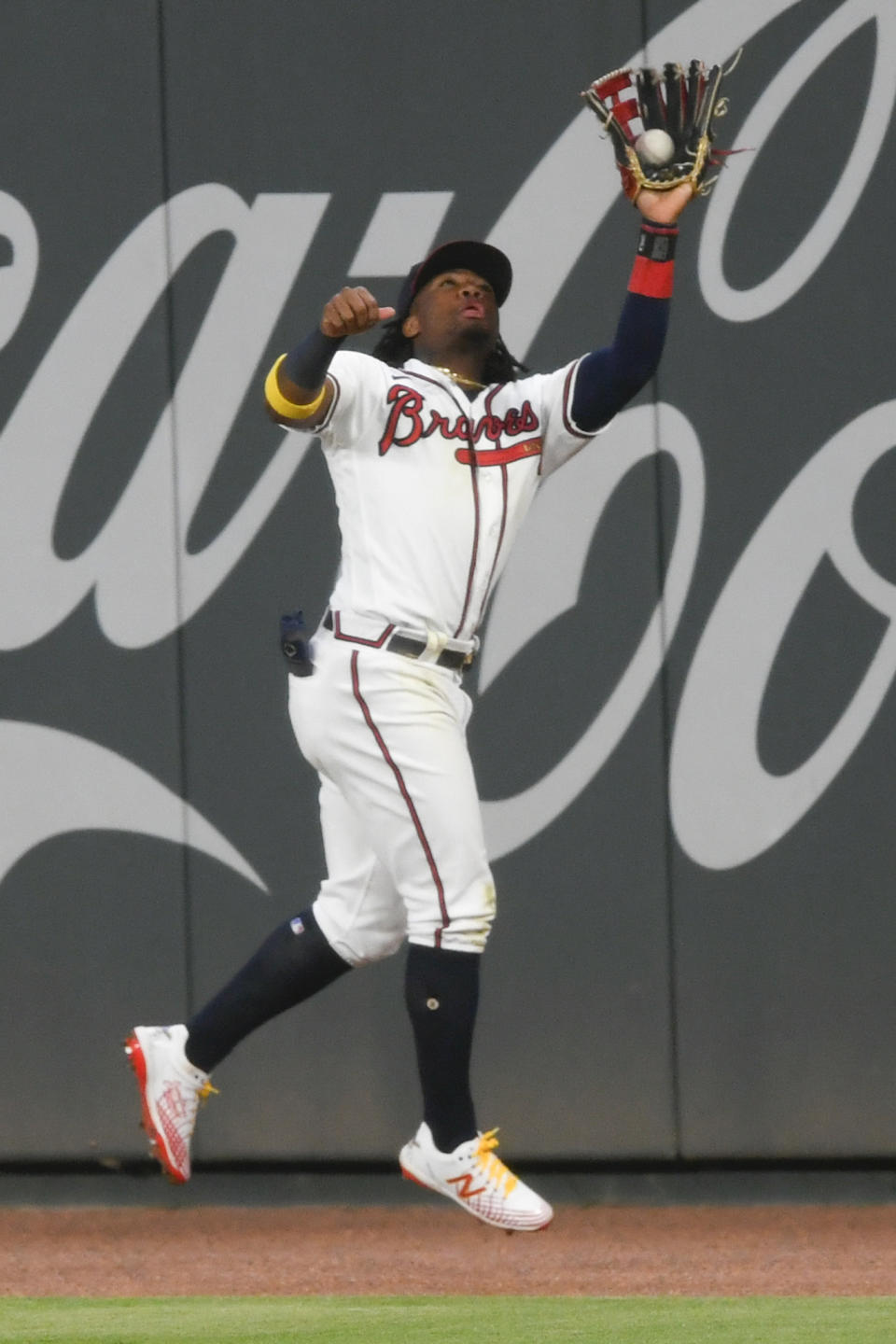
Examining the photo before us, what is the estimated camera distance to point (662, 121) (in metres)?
3.49

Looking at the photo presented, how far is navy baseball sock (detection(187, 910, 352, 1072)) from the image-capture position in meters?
3.76

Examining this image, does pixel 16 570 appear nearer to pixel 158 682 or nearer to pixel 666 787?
pixel 158 682

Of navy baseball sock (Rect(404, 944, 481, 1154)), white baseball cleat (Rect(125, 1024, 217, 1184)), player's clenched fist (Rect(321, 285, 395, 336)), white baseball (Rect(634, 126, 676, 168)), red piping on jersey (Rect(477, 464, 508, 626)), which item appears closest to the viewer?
player's clenched fist (Rect(321, 285, 395, 336))

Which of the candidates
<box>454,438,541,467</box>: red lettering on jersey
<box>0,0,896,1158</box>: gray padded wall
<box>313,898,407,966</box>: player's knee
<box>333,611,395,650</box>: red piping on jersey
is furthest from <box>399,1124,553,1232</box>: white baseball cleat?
<box>0,0,896,1158</box>: gray padded wall

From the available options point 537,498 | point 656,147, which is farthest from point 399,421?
point 537,498

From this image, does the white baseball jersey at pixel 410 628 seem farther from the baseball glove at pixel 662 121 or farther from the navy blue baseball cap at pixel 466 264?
the baseball glove at pixel 662 121

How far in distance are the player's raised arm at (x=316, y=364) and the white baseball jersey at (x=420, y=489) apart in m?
0.07

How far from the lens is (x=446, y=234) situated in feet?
17.2

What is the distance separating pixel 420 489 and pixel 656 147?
0.70m

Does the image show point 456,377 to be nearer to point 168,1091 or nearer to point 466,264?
point 466,264

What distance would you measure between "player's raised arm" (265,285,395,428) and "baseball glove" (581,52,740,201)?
→ 49 centimetres

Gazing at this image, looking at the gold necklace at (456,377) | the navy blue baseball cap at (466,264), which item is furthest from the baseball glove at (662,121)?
the gold necklace at (456,377)

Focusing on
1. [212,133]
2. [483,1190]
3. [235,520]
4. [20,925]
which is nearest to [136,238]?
[212,133]

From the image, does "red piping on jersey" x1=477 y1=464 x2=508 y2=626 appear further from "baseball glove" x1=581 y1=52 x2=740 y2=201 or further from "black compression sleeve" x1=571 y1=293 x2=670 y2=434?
"baseball glove" x1=581 y1=52 x2=740 y2=201
